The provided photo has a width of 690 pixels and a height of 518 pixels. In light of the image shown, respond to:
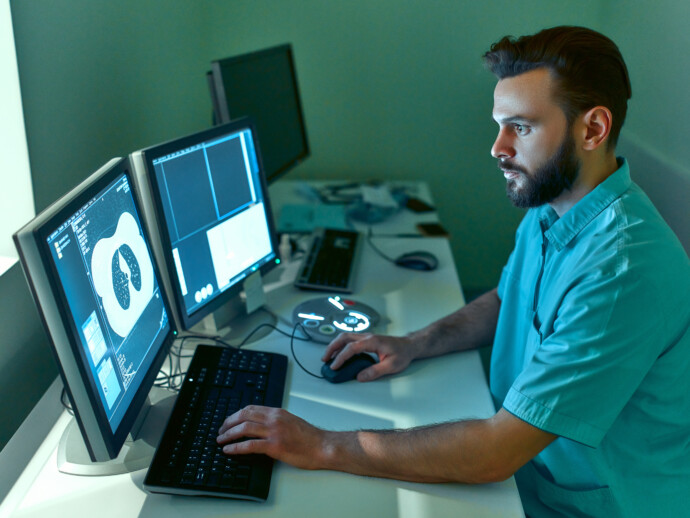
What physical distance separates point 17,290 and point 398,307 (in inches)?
34.0

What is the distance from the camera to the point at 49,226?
0.74 metres

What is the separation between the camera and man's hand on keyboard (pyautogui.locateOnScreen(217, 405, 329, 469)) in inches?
38.2

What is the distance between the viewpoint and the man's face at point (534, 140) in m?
1.10

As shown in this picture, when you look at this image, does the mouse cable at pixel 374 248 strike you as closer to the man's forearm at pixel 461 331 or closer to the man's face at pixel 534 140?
→ the man's forearm at pixel 461 331

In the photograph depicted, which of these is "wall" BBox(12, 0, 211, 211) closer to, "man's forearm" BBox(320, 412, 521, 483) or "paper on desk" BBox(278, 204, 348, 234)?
"paper on desk" BBox(278, 204, 348, 234)

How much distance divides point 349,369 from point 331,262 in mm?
555

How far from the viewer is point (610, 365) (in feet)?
2.96

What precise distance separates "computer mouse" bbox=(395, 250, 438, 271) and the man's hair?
0.74 m

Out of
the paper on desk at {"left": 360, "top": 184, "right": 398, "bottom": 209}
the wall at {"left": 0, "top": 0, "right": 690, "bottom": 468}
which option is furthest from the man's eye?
the paper on desk at {"left": 360, "top": 184, "right": 398, "bottom": 209}

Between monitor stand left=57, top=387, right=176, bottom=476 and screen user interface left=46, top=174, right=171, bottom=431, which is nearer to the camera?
screen user interface left=46, top=174, right=171, bottom=431

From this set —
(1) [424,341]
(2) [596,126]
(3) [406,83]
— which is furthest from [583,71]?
(3) [406,83]

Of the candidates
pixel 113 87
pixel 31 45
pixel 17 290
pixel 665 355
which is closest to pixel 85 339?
pixel 17 290

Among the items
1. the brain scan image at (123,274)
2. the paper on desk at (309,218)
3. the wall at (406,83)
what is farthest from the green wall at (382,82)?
the brain scan image at (123,274)

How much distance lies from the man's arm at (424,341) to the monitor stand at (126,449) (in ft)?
1.17
